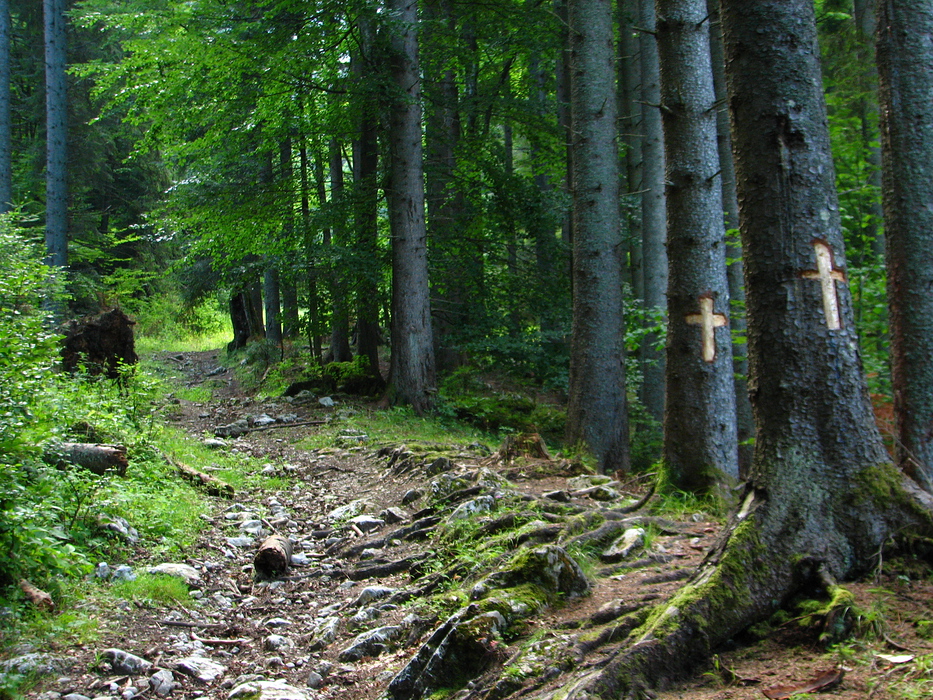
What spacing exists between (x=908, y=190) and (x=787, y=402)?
10.8 ft

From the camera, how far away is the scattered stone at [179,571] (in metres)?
5.11

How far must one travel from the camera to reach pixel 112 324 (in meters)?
11.1

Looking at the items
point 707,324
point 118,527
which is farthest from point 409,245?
point 118,527

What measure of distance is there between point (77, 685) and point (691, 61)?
6.53 m

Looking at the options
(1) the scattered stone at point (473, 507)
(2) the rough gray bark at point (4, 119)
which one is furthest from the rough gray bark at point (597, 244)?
(2) the rough gray bark at point (4, 119)

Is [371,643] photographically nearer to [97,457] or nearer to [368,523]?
[368,523]

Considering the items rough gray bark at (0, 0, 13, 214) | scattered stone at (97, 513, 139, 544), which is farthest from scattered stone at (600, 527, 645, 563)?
rough gray bark at (0, 0, 13, 214)

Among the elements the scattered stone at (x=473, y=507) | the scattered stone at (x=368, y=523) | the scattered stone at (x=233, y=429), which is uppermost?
the scattered stone at (x=233, y=429)

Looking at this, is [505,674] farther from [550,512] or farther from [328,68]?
[328,68]

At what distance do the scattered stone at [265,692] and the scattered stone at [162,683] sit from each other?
1.13 feet

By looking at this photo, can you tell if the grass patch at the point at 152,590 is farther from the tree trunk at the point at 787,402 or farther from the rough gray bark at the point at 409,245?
the rough gray bark at the point at 409,245

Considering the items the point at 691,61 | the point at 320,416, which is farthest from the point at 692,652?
the point at 320,416

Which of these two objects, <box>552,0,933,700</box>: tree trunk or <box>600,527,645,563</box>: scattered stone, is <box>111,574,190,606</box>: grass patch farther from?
<box>552,0,933,700</box>: tree trunk

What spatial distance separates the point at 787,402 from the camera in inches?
125
